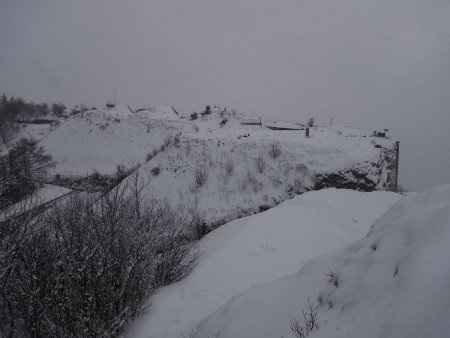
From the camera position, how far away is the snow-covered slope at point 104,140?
26.7 meters

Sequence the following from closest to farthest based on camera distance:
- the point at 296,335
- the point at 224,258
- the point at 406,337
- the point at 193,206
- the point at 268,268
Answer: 1. the point at 406,337
2. the point at 296,335
3. the point at 268,268
4. the point at 224,258
5. the point at 193,206

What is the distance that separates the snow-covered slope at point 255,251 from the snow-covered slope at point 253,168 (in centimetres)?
212

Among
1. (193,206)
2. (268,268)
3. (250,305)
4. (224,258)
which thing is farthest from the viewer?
(193,206)

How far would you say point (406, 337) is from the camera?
1698 mm

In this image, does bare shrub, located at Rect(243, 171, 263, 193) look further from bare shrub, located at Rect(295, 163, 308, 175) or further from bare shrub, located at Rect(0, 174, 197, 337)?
bare shrub, located at Rect(0, 174, 197, 337)

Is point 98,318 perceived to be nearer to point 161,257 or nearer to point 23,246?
point 23,246

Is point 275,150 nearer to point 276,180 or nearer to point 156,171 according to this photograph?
point 276,180

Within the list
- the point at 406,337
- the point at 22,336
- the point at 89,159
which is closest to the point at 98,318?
the point at 22,336

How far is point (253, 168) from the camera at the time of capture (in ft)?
46.1

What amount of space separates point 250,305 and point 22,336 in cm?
454

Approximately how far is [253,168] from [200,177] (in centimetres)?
299

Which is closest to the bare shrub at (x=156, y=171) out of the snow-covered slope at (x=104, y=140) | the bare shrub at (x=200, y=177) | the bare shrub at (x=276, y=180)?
the bare shrub at (x=200, y=177)

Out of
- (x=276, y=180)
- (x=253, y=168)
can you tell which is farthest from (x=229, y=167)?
(x=276, y=180)

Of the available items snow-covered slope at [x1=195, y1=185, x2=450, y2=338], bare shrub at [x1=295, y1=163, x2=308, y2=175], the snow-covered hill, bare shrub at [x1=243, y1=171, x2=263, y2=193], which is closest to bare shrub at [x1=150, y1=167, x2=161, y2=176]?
the snow-covered hill
